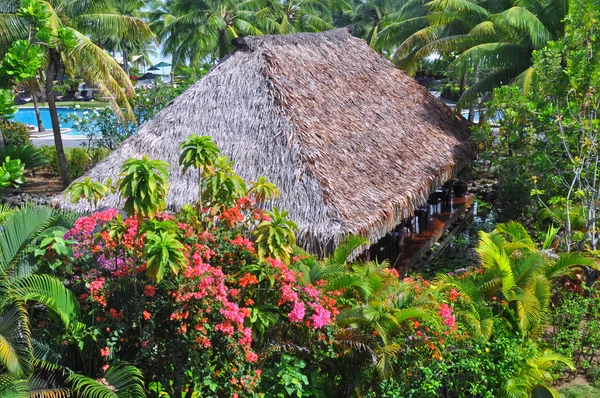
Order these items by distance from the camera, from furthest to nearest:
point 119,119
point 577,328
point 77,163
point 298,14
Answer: point 298,14
point 77,163
point 119,119
point 577,328

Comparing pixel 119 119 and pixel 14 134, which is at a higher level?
pixel 119 119

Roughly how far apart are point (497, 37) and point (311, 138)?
758cm

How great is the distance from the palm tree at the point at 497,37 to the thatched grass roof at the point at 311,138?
2376mm

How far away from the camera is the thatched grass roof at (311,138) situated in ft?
27.6

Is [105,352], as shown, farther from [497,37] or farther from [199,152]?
[497,37]

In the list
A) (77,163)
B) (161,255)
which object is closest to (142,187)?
(161,255)

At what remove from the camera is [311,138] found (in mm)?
9188

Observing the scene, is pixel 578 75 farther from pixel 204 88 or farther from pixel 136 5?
pixel 136 5

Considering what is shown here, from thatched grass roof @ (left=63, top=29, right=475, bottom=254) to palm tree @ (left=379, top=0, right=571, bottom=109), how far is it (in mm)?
2376

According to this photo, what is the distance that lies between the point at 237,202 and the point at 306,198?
84.5 inches

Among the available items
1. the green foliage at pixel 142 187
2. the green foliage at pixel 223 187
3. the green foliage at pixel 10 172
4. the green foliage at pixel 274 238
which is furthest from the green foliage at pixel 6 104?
the green foliage at pixel 274 238

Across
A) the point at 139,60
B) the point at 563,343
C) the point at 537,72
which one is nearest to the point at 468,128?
the point at 537,72

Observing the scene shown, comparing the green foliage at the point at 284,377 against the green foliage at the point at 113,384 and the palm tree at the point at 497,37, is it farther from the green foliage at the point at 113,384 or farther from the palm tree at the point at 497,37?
the palm tree at the point at 497,37

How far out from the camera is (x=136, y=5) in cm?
2100
